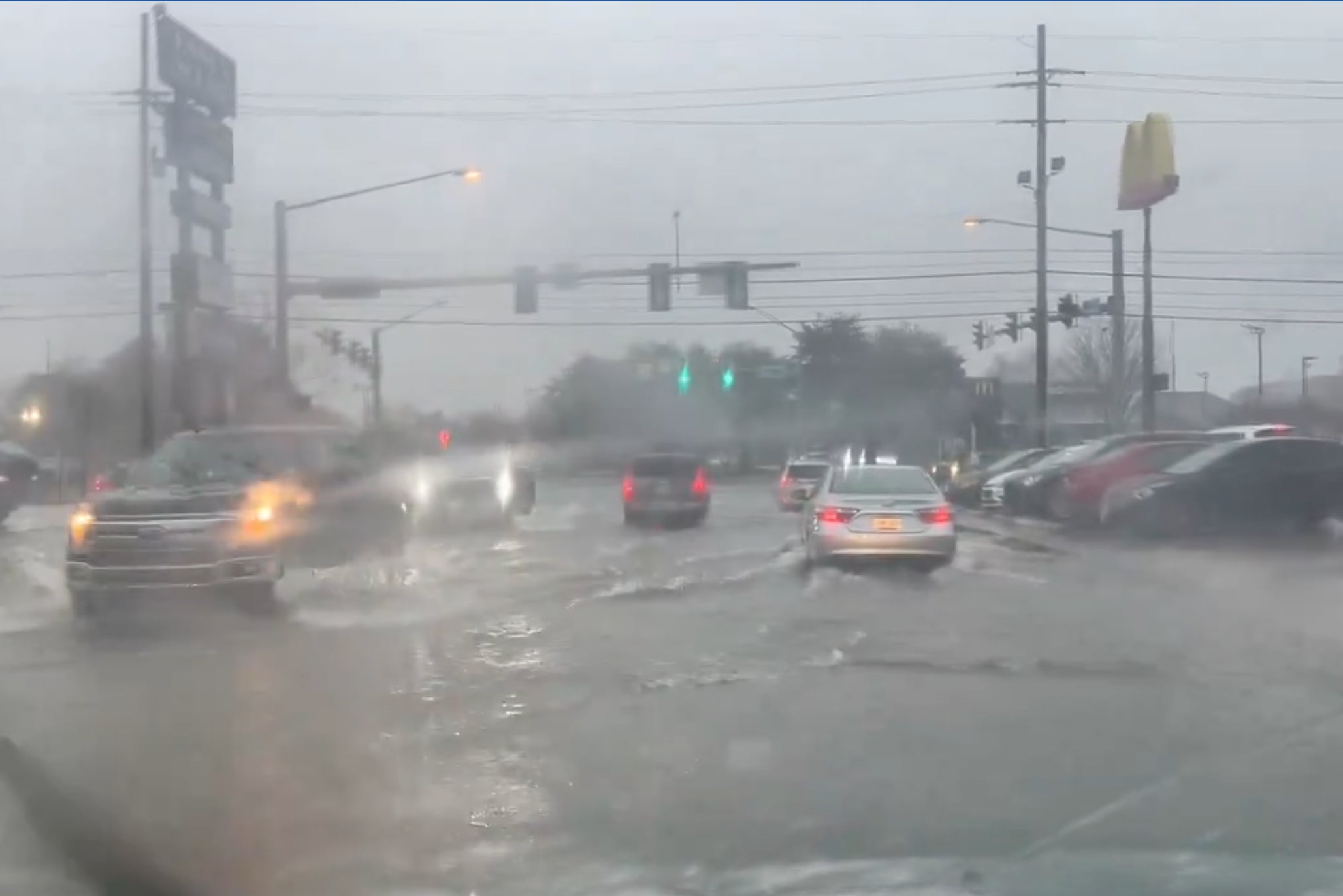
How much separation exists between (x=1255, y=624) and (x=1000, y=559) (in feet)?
25.0

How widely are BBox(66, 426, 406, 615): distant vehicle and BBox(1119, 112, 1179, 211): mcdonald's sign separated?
26684 mm

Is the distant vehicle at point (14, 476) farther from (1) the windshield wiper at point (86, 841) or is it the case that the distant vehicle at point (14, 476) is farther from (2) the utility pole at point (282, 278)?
(1) the windshield wiper at point (86, 841)

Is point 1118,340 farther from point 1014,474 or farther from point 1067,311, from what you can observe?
point 1014,474

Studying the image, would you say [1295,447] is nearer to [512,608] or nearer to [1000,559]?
[1000,559]

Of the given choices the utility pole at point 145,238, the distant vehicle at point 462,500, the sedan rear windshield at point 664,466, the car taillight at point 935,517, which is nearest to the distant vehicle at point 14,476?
the utility pole at point 145,238

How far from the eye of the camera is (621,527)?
1222 inches

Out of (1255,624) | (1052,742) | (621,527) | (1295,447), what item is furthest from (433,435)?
(1052,742)

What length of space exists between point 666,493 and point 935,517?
13.0 meters

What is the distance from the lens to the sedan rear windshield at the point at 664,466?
105 feet

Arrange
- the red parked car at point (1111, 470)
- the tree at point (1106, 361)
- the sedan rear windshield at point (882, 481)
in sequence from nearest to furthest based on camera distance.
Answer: the sedan rear windshield at point (882, 481) < the red parked car at point (1111, 470) < the tree at point (1106, 361)

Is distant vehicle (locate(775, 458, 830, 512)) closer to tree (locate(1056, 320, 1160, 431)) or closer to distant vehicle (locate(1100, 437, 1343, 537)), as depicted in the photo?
distant vehicle (locate(1100, 437, 1343, 537))

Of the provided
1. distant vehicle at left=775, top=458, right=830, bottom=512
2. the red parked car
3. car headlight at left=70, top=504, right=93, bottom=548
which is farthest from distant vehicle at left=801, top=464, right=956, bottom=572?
distant vehicle at left=775, top=458, right=830, bottom=512

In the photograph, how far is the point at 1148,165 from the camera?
38938 mm

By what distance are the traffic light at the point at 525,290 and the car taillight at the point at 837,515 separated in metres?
14.9
